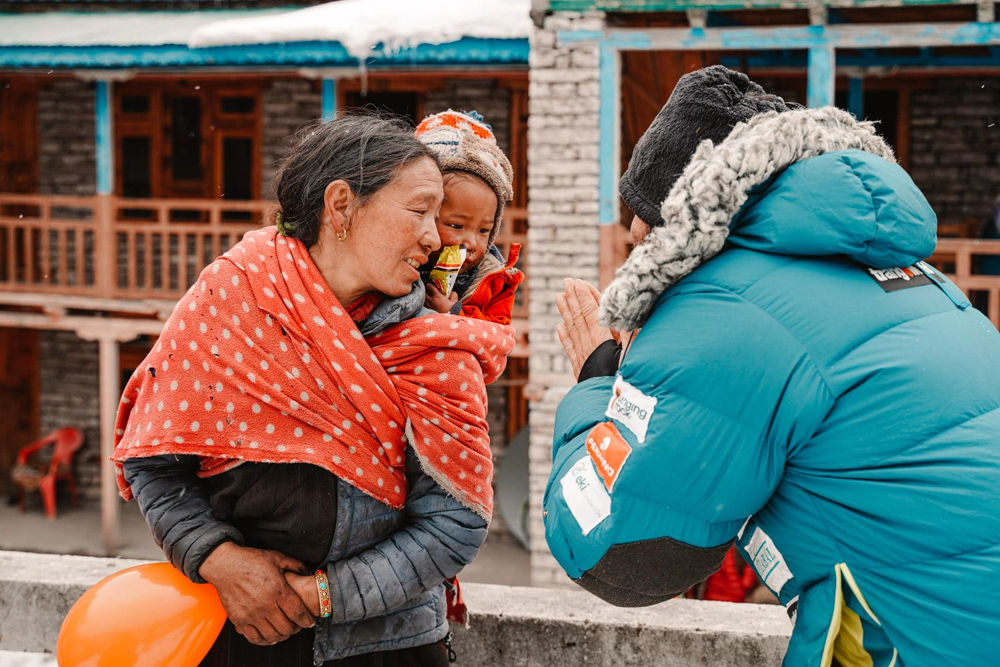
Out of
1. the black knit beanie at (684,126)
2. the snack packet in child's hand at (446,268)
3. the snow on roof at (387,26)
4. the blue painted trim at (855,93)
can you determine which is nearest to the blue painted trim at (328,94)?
the snow on roof at (387,26)

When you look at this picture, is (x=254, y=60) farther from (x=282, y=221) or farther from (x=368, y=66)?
(x=282, y=221)

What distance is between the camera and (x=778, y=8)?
7281 mm

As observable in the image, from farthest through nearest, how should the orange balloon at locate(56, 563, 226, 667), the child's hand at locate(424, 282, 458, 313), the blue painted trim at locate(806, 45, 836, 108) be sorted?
the blue painted trim at locate(806, 45, 836, 108)
the child's hand at locate(424, 282, 458, 313)
the orange balloon at locate(56, 563, 226, 667)

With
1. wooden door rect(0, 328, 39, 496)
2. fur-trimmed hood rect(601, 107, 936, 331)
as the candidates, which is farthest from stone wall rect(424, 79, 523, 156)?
fur-trimmed hood rect(601, 107, 936, 331)

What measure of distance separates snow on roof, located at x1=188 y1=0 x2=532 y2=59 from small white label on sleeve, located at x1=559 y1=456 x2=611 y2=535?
740 centimetres

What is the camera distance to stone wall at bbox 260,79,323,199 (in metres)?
12.0

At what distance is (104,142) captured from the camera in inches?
418

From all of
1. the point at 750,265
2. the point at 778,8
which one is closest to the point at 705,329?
the point at 750,265

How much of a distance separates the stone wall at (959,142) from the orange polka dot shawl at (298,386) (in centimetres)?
990

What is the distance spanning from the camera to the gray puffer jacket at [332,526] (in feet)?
6.04

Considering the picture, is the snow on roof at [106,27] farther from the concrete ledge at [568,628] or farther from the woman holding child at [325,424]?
the woman holding child at [325,424]

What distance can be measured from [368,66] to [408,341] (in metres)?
8.11

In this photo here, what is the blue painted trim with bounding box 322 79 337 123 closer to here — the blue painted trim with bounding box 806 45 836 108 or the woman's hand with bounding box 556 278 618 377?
the blue painted trim with bounding box 806 45 836 108

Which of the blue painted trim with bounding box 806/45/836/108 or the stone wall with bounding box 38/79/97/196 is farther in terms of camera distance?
Result: the stone wall with bounding box 38/79/97/196
